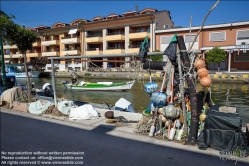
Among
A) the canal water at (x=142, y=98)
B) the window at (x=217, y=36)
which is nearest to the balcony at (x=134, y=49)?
the window at (x=217, y=36)

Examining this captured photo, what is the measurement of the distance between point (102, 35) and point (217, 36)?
70.2 feet

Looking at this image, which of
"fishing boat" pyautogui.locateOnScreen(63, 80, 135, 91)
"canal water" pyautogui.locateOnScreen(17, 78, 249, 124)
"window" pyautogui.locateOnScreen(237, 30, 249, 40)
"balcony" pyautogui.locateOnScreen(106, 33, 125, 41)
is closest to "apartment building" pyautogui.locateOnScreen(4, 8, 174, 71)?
"balcony" pyautogui.locateOnScreen(106, 33, 125, 41)

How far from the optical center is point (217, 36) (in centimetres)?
3086

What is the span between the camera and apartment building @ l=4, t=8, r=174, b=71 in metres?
35.5

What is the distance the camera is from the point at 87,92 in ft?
71.1

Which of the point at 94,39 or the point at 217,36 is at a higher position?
the point at 94,39

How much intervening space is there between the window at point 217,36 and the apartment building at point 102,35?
365 inches

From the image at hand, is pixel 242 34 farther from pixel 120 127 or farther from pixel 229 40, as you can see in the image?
pixel 120 127

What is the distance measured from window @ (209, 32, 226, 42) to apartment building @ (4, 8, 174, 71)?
927cm

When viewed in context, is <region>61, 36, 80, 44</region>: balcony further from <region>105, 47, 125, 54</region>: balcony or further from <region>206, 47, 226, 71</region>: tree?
<region>206, 47, 226, 71</region>: tree

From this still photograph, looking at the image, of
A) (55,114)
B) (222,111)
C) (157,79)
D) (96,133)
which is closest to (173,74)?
(222,111)

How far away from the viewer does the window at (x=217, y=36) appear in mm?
30516

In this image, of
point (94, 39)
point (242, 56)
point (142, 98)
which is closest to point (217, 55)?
point (242, 56)

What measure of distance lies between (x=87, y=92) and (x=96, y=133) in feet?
52.3
